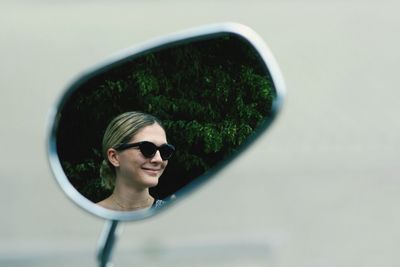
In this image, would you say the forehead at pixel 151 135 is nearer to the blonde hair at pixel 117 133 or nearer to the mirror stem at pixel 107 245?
the blonde hair at pixel 117 133

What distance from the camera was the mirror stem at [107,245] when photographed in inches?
31.2

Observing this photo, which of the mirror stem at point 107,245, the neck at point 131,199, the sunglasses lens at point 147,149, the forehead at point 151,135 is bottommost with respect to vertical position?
the mirror stem at point 107,245

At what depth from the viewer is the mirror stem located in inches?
31.2

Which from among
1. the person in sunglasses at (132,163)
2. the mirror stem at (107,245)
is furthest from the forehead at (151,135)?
the mirror stem at (107,245)

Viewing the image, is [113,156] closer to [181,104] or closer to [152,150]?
[152,150]

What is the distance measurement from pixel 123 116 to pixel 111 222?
15 centimetres

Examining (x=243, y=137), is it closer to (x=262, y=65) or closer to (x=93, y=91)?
(x=262, y=65)

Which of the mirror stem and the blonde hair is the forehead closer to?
the blonde hair

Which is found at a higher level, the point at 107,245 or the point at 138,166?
the point at 138,166

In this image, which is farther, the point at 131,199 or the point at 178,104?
the point at 178,104

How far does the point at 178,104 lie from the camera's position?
1000 millimetres

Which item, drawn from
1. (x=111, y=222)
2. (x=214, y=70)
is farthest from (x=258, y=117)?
(x=111, y=222)

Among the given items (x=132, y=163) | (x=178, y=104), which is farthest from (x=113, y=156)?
(x=178, y=104)

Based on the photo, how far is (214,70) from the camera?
41.2 inches
